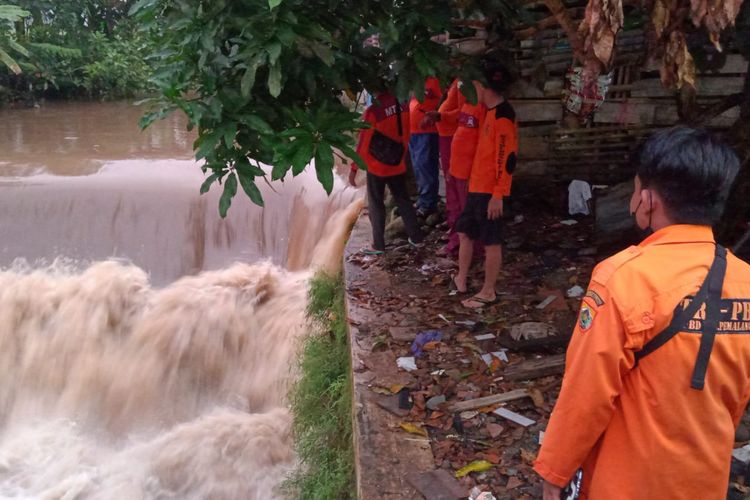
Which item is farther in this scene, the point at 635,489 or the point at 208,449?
the point at 208,449

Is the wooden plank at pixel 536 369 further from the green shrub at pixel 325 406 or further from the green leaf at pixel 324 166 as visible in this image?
the green leaf at pixel 324 166

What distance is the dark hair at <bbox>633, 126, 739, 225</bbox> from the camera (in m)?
1.72

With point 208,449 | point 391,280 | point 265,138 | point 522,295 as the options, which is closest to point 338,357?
point 391,280

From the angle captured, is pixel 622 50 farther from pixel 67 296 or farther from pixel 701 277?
pixel 67 296

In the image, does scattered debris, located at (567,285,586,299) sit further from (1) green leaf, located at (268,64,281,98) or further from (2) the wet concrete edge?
(1) green leaf, located at (268,64,281,98)

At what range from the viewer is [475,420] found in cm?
344

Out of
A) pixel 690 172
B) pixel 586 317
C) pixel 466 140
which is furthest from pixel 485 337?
pixel 690 172

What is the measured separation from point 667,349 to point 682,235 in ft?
0.96

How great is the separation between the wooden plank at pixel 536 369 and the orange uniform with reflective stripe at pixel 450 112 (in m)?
2.19

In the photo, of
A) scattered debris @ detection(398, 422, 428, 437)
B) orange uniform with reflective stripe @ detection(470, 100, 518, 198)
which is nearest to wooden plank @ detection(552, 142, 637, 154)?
orange uniform with reflective stripe @ detection(470, 100, 518, 198)

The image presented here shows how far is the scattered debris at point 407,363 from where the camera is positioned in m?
3.95

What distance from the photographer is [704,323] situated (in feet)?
5.50

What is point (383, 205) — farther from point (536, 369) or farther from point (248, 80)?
point (248, 80)

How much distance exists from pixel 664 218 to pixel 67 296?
21.4 ft
